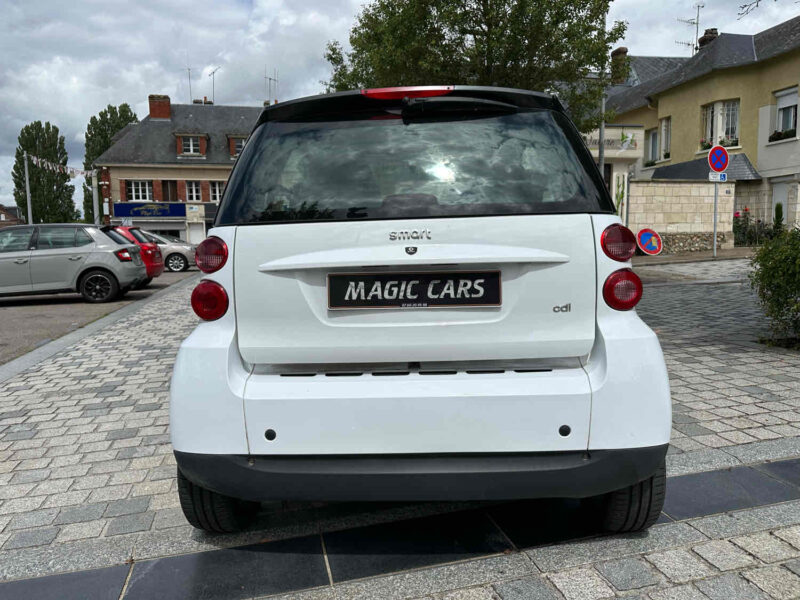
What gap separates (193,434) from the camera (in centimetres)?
239

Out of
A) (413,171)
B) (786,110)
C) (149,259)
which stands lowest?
(149,259)

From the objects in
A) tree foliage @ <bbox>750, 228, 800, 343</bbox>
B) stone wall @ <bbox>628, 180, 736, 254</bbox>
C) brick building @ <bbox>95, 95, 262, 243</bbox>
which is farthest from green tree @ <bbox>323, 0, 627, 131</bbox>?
brick building @ <bbox>95, 95, 262, 243</bbox>

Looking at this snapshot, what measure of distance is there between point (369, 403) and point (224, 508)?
926 millimetres

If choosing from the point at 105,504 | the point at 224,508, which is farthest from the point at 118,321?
the point at 224,508

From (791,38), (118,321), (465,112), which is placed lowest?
(118,321)

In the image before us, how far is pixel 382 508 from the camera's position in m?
3.18

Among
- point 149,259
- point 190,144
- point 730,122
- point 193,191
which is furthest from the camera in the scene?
point 190,144

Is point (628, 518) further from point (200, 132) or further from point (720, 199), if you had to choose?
point (200, 132)

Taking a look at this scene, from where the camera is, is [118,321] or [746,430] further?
[118,321]

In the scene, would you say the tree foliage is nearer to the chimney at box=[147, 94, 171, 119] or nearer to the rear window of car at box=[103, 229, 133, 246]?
the rear window of car at box=[103, 229, 133, 246]

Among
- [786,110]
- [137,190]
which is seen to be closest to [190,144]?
[137,190]

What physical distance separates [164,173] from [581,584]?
50526 millimetres

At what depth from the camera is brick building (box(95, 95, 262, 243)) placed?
157ft

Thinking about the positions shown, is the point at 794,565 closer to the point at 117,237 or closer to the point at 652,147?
the point at 117,237
